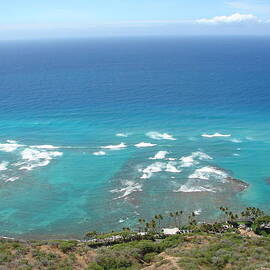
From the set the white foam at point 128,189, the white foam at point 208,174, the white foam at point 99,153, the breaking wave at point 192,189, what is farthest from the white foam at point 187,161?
the white foam at point 99,153

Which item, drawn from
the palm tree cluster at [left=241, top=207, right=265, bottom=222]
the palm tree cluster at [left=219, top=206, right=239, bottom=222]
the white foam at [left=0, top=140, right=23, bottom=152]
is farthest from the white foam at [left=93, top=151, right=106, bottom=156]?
the palm tree cluster at [left=241, top=207, right=265, bottom=222]

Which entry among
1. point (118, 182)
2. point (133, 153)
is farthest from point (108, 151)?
point (118, 182)

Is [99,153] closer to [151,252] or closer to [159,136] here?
[159,136]

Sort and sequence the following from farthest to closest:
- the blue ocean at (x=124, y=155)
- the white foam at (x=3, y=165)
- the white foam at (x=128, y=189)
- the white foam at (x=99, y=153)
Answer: the white foam at (x=99, y=153) → the white foam at (x=3, y=165) → the white foam at (x=128, y=189) → the blue ocean at (x=124, y=155)

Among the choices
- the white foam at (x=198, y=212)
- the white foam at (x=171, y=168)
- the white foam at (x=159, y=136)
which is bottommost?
the white foam at (x=198, y=212)

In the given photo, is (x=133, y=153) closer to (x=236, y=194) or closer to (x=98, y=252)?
(x=236, y=194)

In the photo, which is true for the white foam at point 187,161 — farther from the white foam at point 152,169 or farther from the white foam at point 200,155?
the white foam at point 152,169

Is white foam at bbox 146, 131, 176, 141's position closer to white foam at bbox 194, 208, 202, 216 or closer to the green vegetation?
white foam at bbox 194, 208, 202, 216
